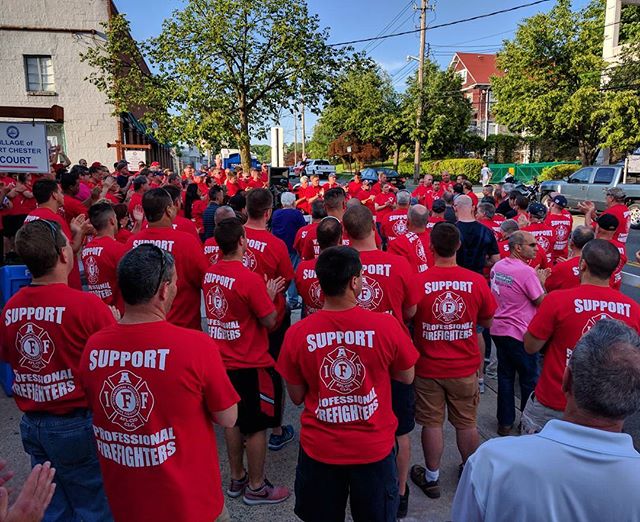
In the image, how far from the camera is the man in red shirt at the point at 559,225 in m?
6.66

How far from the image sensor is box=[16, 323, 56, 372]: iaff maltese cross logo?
2607 millimetres

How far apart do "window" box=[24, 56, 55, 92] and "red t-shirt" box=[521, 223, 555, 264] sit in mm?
20342

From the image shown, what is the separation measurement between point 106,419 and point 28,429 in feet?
2.77

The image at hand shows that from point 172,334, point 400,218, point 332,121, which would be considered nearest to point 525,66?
point 332,121

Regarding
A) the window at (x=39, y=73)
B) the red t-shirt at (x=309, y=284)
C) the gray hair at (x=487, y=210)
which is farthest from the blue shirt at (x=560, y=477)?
the window at (x=39, y=73)

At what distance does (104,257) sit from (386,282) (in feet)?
8.04

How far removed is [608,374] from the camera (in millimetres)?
1488

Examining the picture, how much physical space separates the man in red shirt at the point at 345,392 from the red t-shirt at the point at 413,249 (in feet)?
8.86

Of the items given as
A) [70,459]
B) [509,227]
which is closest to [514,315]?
[509,227]

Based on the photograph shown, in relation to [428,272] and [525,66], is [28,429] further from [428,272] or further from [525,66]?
[525,66]

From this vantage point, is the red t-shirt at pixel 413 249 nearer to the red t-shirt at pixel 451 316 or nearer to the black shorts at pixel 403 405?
the red t-shirt at pixel 451 316

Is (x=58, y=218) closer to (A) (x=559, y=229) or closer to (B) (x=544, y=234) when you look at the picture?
(B) (x=544, y=234)

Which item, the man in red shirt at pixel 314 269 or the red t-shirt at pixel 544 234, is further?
the red t-shirt at pixel 544 234

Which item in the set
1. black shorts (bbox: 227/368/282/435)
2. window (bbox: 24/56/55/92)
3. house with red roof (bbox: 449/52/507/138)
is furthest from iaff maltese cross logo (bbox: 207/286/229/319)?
house with red roof (bbox: 449/52/507/138)
